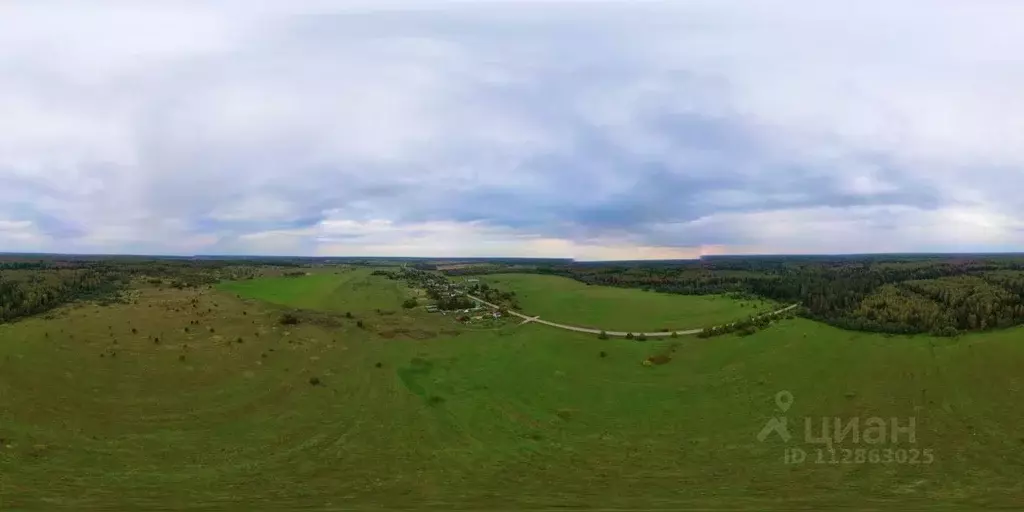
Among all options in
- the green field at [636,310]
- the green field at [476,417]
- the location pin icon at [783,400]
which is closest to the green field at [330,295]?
the green field at [636,310]

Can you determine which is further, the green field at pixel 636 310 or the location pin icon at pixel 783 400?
the green field at pixel 636 310

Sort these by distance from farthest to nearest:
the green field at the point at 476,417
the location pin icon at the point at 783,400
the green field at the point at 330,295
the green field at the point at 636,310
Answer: the green field at the point at 330,295
the green field at the point at 636,310
the location pin icon at the point at 783,400
the green field at the point at 476,417

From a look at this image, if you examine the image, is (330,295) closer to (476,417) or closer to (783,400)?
(476,417)

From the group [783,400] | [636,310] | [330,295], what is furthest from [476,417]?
→ [330,295]

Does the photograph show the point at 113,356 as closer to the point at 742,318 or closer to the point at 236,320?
the point at 236,320

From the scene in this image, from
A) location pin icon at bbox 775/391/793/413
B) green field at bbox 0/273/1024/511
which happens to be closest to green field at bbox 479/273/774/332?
green field at bbox 0/273/1024/511

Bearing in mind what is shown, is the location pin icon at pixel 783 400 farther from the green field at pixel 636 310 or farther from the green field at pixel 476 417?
the green field at pixel 636 310
